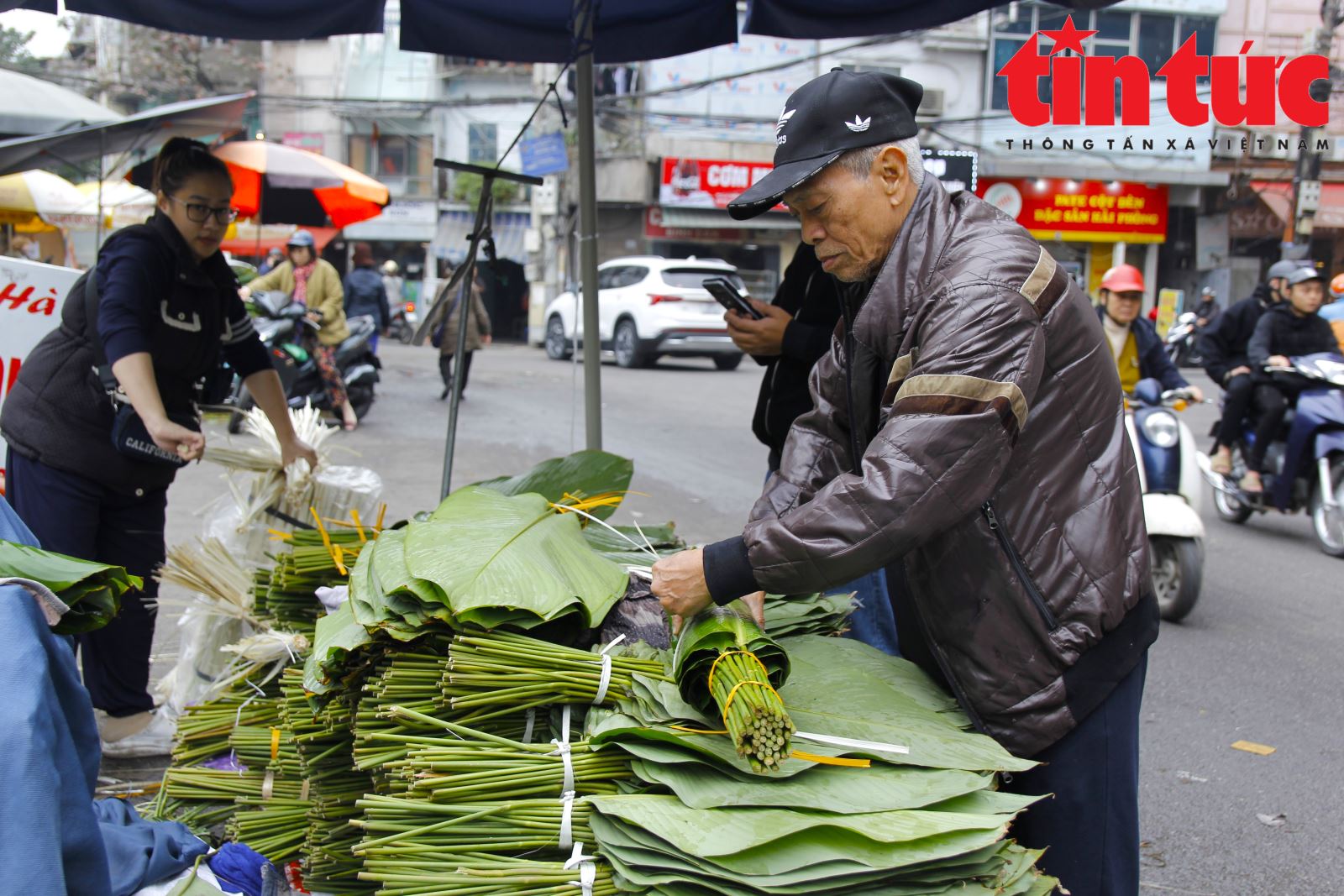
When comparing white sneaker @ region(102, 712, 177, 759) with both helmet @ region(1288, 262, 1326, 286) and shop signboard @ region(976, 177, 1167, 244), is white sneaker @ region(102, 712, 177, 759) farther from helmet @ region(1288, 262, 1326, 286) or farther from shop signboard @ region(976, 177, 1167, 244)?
shop signboard @ region(976, 177, 1167, 244)

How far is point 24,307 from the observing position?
14.2 ft

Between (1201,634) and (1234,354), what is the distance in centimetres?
333

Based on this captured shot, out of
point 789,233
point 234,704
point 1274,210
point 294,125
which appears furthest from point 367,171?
point 234,704

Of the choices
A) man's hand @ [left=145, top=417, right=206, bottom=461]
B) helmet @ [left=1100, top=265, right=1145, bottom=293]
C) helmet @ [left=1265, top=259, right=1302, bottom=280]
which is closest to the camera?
man's hand @ [left=145, top=417, right=206, bottom=461]

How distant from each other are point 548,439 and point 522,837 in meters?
9.53

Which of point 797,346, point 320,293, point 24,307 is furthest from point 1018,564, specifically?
point 320,293

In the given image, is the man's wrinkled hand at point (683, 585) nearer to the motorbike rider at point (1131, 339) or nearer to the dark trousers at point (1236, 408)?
the motorbike rider at point (1131, 339)

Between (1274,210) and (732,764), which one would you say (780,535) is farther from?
(1274,210)

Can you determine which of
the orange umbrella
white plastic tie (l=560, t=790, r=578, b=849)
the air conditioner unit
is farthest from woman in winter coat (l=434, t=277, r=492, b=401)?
the air conditioner unit

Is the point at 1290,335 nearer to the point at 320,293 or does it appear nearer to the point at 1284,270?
the point at 1284,270

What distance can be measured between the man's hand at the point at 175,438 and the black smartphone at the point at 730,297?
1570mm

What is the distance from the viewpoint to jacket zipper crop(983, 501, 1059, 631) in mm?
1838

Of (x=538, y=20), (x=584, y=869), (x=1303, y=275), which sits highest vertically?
(x=538, y=20)

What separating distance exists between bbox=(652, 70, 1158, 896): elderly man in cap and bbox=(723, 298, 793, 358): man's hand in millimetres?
1516
